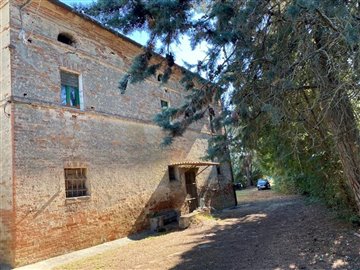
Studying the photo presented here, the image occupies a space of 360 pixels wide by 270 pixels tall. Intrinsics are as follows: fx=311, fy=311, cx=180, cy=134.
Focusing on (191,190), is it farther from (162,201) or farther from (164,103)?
(164,103)

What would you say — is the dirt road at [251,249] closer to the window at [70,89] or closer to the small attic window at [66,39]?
the window at [70,89]

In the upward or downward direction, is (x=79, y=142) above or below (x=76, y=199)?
above

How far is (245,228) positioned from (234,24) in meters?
7.60

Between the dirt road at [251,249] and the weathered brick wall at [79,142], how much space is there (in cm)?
131

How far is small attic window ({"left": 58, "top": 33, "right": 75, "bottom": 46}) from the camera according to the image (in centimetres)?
1034

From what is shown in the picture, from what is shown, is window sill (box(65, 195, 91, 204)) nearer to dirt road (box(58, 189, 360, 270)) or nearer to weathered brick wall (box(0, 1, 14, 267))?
weathered brick wall (box(0, 1, 14, 267))

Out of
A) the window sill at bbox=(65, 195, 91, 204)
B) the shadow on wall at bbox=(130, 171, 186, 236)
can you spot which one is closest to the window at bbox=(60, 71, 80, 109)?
the window sill at bbox=(65, 195, 91, 204)

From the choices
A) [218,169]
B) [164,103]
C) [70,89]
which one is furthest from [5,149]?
[218,169]

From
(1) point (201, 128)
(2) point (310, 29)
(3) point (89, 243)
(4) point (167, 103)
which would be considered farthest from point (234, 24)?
(1) point (201, 128)

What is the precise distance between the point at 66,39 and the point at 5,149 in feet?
14.4

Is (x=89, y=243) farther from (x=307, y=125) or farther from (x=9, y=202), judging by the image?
(x=307, y=125)

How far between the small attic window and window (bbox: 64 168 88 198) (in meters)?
4.32

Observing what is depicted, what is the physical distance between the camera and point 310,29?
4.51 m

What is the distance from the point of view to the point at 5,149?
27.0 feet
